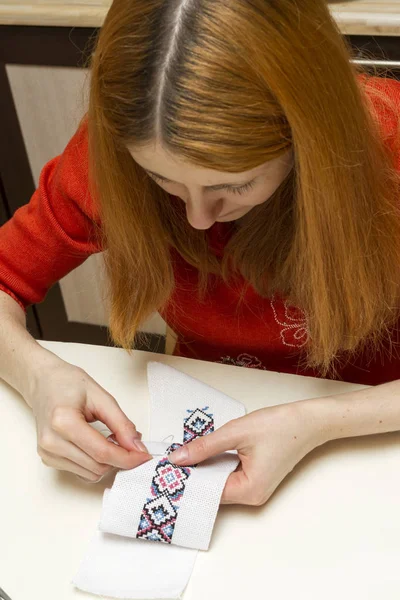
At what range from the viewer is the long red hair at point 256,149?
60cm

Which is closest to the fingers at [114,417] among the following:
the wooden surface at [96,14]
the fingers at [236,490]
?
the fingers at [236,490]

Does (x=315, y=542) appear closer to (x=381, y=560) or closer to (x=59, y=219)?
(x=381, y=560)

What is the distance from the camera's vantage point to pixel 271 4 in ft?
1.98

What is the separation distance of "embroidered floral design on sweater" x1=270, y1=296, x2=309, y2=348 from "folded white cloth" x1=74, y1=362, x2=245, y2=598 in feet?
0.81

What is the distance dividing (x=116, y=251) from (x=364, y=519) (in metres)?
0.42

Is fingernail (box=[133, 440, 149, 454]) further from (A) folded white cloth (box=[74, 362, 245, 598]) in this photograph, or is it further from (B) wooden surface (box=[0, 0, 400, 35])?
(B) wooden surface (box=[0, 0, 400, 35])

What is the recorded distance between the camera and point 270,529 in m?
0.71

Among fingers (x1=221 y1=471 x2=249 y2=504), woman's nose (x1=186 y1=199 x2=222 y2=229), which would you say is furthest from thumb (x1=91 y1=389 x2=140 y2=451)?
woman's nose (x1=186 y1=199 x2=222 y2=229)

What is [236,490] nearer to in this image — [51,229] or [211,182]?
[211,182]

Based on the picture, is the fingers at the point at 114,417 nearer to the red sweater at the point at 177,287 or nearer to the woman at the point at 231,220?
the woman at the point at 231,220

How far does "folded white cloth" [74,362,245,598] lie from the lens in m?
0.67

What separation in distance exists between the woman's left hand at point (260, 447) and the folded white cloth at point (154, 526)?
0.6 inches

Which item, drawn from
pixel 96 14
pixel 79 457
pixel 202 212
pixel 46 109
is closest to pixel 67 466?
pixel 79 457

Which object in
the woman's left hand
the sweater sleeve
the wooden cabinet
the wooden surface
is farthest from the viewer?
the wooden cabinet
